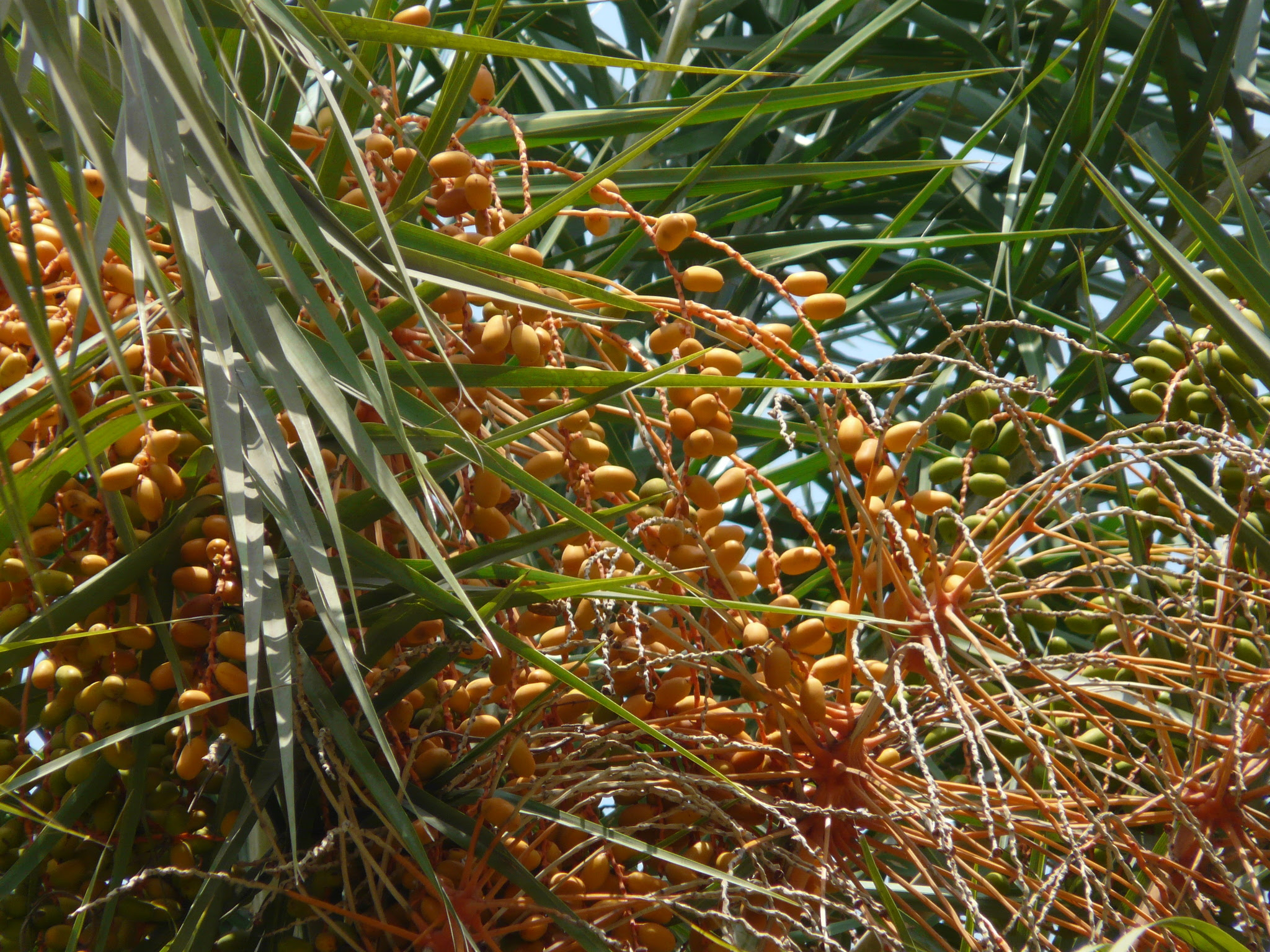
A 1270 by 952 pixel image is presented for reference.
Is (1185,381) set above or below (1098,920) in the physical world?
above

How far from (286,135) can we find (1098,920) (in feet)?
2.21

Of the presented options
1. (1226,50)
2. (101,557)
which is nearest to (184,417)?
(101,557)

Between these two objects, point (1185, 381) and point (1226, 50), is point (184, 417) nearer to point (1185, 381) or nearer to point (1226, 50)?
point (1185, 381)

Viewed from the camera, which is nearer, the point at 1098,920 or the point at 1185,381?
the point at 1098,920

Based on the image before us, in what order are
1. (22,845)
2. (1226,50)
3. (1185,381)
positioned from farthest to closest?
(1226,50)
(1185,381)
(22,845)

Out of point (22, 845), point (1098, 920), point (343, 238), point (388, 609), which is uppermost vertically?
point (343, 238)

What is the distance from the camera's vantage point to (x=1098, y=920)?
0.69m

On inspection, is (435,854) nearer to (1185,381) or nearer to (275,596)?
(275,596)

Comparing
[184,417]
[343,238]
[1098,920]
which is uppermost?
[343,238]

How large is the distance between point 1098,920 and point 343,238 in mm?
556

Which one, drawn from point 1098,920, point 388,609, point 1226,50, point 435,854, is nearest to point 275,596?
point 388,609

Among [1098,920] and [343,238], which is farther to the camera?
[1098,920]

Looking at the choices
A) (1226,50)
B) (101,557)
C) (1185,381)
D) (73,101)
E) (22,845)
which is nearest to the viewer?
(73,101)

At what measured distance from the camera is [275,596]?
58cm
